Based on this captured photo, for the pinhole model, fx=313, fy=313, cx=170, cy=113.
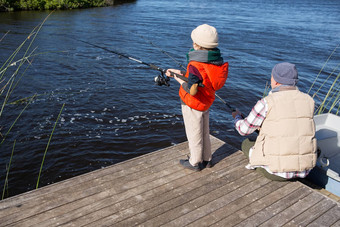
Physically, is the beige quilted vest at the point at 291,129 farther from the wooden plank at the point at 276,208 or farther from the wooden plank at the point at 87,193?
the wooden plank at the point at 87,193

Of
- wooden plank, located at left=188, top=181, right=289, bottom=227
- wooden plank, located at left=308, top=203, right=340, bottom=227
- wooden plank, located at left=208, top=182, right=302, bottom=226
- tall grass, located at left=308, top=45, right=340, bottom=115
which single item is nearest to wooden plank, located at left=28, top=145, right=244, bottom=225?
wooden plank, located at left=188, top=181, right=289, bottom=227

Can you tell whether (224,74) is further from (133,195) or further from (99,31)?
(99,31)

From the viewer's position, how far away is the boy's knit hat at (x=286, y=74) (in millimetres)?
3451

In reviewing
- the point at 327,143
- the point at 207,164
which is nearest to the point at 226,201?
the point at 207,164

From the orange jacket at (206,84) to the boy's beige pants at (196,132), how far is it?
0.11m

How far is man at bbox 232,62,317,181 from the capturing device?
3430mm

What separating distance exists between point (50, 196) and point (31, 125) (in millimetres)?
4045

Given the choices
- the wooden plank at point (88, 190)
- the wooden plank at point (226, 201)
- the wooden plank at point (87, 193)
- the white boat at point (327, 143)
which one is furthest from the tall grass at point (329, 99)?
the wooden plank at point (87, 193)

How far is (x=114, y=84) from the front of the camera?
9938 mm

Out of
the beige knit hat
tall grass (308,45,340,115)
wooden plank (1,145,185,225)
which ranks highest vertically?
the beige knit hat

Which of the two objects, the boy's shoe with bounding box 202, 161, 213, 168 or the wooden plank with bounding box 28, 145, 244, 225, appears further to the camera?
the boy's shoe with bounding box 202, 161, 213, 168

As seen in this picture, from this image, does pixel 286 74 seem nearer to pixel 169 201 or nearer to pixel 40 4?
pixel 169 201

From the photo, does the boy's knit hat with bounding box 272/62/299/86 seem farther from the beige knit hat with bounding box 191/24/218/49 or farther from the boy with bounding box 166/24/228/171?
the beige knit hat with bounding box 191/24/218/49

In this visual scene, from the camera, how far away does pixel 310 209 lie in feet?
11.7
